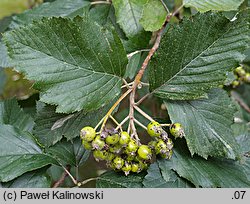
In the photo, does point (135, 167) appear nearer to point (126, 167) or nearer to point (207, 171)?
point (126, 167)

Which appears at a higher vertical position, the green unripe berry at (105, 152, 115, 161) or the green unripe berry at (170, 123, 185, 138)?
the green unripe berry at (170, 123, 185, 138)

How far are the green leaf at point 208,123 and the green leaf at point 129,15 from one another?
242 mm

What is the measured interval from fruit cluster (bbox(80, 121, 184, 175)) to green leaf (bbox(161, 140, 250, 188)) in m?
0.05

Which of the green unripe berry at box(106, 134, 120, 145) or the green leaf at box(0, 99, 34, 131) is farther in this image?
the green leaf at box(0, 99, 34, 131)

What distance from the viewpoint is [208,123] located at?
33.6 inches

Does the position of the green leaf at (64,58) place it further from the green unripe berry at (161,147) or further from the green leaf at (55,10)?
the green leaf at (55,10)

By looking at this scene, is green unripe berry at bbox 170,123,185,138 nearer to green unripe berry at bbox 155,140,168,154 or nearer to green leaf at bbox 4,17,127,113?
green unripe berry at bbox 155,140,168,154

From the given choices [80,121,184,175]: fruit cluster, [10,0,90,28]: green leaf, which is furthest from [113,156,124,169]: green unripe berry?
[10,0,90,28]: green leaf

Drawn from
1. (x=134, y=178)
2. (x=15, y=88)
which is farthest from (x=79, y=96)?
(x=15, y=88)

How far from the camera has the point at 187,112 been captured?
0.86m

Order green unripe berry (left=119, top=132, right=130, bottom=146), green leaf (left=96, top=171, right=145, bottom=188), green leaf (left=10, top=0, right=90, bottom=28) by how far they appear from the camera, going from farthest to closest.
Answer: green leaf (left=10, top=0, right=90, bottom=28), green leaf (left=96, top=171, right=145, bottom=188), green unripe berry (left=119, top=132, right=130, bottom=146)

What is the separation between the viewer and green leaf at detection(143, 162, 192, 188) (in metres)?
0.84
